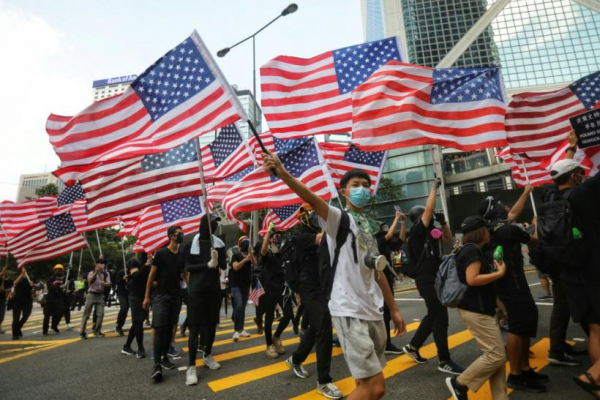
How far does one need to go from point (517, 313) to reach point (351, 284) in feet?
7.34

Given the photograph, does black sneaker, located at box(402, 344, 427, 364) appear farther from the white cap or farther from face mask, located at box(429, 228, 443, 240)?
the white cap

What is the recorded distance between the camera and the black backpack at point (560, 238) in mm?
3162

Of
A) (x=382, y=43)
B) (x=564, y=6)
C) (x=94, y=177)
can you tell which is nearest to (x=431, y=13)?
(x=564, y=6)

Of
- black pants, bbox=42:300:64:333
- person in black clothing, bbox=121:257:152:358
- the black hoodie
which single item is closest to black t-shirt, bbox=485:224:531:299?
the black hoodie

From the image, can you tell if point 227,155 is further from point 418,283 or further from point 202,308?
point 418,283

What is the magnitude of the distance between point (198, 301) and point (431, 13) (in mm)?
76538

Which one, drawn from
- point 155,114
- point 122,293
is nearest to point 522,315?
point 155,114

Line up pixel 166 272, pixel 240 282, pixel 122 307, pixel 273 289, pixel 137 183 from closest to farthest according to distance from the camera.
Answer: pixel 166 272 < pixel 137 183 < pixel 273 289 < pixel 240 282 < pixel 122 307

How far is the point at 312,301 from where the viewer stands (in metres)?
4.24

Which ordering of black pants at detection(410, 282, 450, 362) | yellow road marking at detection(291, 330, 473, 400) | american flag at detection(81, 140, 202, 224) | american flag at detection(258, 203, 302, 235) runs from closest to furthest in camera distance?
yellow road marking at detection(291, 330, 473, 400), black pants at detection(410, 282, 450, 362), american flag at detection(81, 140, 202, 224), american flag at detection(258, 203, 302, 235)

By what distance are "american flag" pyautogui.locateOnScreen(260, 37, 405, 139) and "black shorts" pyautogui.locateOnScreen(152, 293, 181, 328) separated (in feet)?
10.5

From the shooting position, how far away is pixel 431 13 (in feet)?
217

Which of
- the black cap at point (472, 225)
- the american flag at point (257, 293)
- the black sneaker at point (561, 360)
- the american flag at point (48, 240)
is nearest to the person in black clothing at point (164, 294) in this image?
the american flag at point (257, 293)

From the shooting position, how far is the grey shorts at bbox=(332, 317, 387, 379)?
7.55 ft
